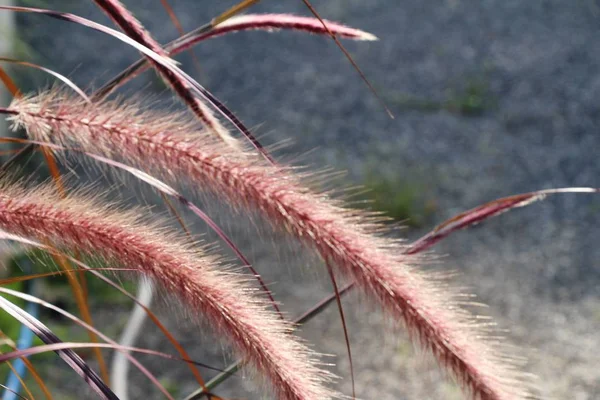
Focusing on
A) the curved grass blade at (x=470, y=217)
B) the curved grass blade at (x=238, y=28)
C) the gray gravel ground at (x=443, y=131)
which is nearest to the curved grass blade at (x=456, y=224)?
the curved grass blade at (x=470, y=217)

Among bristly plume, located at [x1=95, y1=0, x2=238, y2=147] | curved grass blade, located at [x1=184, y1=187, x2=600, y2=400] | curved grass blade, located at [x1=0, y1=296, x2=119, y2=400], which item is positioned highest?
bristly plume, located at [x1=95, y1=0, x2=238, y2=147]

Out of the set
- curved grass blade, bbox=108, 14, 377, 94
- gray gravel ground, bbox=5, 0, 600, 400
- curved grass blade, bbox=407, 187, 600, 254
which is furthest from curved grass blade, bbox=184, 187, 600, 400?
gray gravel ground, bbox=5, 0, 600, 400

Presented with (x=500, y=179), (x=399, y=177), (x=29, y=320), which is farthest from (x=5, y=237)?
(x=500, y=179)

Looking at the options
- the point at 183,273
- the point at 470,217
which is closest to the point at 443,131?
the point at 470,217

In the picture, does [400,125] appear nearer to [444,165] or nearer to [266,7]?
[444,165]

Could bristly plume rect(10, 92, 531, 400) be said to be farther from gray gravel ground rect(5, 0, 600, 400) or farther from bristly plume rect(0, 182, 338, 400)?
gray gravel ground rect(5, 0, 600, 400)

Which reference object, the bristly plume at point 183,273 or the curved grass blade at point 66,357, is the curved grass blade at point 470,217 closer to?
the bristly plume at point 183,273

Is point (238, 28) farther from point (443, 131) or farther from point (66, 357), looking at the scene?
point (443, 131)
